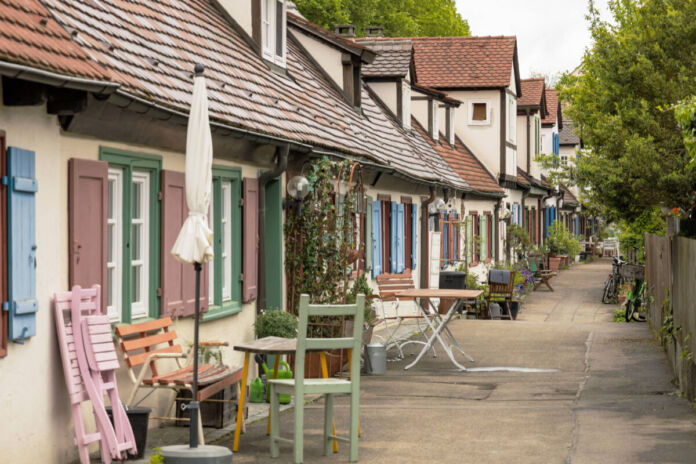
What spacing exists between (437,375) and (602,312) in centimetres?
1432

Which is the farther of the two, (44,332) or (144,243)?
(144,243)

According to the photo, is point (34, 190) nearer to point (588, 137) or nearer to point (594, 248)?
point (588, 137)

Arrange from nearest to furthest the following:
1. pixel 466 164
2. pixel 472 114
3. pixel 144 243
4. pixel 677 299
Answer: pixel 144 243 → pixel 677 299 → pixel 466 164 → pixel 472 114

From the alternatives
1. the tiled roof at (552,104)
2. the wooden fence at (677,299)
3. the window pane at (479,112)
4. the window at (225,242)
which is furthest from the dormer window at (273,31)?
the tiled roof at (552,104)

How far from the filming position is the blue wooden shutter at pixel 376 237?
19281mm

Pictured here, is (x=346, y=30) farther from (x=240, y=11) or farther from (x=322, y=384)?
(x=322, y=384)

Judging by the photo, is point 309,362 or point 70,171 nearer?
point 70,171

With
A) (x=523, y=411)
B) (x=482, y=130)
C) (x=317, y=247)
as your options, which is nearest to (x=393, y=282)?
(x=317, y=247)

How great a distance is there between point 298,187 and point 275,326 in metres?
1.88

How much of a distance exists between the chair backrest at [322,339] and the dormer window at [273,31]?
305 inches

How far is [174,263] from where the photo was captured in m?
9.87

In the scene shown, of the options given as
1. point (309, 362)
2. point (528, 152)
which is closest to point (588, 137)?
point (309, 362)

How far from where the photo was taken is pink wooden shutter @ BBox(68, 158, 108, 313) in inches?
309

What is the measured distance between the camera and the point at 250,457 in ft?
27.6
